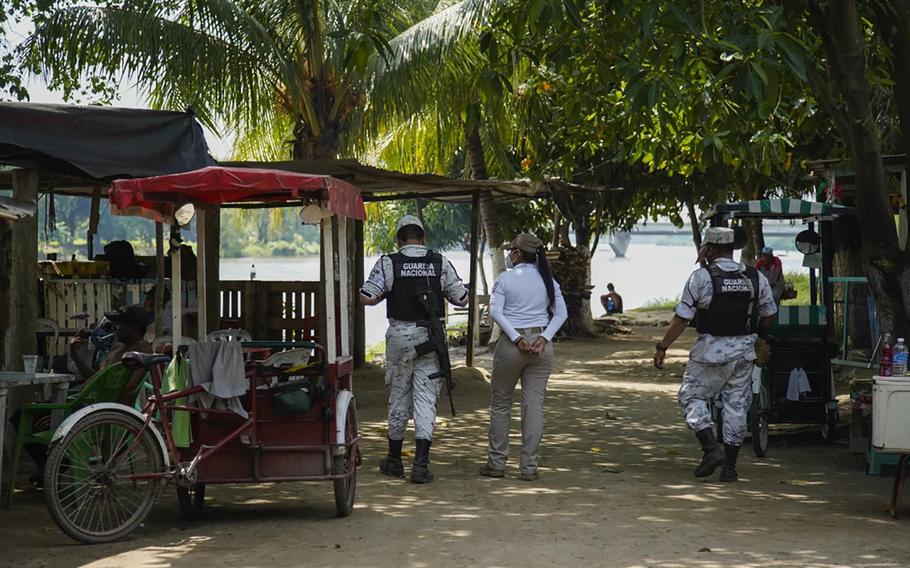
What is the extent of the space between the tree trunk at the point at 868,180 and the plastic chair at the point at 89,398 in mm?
5482

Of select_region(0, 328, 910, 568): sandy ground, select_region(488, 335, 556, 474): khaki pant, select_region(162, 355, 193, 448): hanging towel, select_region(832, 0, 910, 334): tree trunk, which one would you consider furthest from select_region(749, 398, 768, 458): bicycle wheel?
select_region(162, 355, 193, 448): hanging towel

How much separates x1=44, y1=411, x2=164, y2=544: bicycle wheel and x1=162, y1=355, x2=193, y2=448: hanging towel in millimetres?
249

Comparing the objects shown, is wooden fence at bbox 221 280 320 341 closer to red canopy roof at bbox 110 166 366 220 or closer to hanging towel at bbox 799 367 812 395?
hanging towel at bbox 799 367 812 395

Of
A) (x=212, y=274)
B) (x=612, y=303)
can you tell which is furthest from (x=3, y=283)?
(x=612, y=303)

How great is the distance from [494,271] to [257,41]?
8.84m

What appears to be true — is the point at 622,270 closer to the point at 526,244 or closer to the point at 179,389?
the point at 526,244

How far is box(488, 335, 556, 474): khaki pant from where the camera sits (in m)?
9.56

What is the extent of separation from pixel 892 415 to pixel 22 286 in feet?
20.4

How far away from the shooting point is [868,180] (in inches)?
388

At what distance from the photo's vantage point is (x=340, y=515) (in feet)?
Result: 26.3

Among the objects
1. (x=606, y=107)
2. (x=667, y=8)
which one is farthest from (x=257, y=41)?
(x=667, y=8)

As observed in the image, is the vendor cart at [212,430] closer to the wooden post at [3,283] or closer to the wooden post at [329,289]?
the wooden post at [329,289]

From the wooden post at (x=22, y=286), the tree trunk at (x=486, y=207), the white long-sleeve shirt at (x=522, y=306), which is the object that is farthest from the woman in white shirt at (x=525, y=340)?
the tree trunk at (x=486, y=207)

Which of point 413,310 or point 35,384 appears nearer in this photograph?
point 35,384
